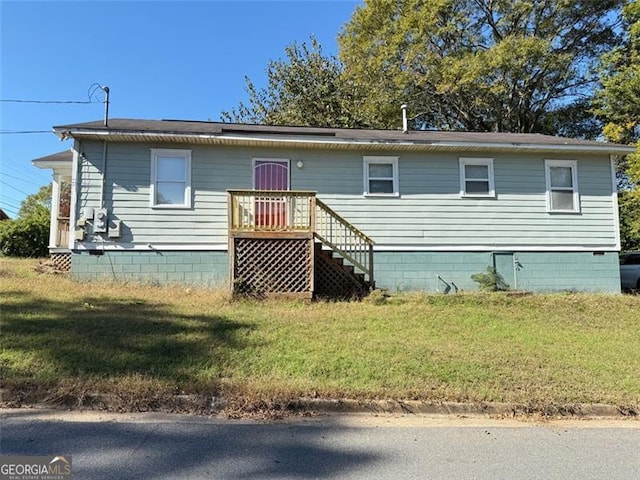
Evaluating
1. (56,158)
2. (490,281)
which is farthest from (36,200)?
(490,281)

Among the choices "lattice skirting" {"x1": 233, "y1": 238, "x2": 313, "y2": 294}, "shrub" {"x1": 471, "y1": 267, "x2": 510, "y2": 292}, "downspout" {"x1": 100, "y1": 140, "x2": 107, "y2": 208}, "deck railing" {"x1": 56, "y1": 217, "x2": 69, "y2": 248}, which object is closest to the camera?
"lattice skirting" {"x1": 233, "y1": 238, "x2": 313, "y2": 294}

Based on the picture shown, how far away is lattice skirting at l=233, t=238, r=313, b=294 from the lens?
401 inches

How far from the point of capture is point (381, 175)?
1274 cm

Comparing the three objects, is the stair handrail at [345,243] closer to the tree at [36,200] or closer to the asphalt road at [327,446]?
the asphalt road at [327,446]

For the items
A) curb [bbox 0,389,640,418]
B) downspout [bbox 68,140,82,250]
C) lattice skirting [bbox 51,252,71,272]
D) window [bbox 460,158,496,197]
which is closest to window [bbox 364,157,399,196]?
window [bbox 460,158,496,197]

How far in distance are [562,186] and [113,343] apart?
11.9 meters

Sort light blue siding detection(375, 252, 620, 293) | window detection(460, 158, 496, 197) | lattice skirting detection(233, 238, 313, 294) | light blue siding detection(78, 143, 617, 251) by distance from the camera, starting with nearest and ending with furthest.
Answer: lattice skirting detection(233, 238, 313, 294) < light blue siding detection(78, 143, 617, 251) < light blue siding detection(375, 252, 620, 293) < window detection(460, 158, 496, 197)

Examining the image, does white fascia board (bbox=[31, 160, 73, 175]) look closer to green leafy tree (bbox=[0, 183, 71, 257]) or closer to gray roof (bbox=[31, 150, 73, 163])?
gray roof (bbox=[31, 150, 73, 163])

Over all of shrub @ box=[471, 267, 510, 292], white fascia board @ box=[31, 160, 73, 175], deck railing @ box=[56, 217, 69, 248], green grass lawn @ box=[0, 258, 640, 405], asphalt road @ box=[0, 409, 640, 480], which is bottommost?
asphalt road @ box=[0, 409, 640, 480]

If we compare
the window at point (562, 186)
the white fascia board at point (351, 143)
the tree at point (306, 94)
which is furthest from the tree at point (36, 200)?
the window at point (562, 186)

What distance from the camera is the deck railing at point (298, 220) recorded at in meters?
10.4

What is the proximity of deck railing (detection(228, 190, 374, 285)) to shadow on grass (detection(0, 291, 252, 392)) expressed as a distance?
2.91 metres

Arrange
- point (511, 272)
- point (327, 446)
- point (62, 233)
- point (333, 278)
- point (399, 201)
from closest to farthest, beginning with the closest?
point (327, 446) → point (333, 278) → point (399, 201) → point (511, 272) → point (62, 233)

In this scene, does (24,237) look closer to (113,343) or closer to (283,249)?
(283,249)
